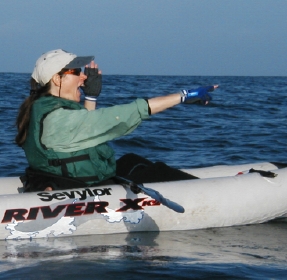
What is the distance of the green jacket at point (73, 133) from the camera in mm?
4695

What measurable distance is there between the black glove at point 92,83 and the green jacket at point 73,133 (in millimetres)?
542

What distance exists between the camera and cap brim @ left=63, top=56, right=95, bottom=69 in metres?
4.93

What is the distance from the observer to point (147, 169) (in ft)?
18.6

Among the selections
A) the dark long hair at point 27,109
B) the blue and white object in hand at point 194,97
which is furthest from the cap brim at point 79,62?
the blue and white object in hand at point 194,97

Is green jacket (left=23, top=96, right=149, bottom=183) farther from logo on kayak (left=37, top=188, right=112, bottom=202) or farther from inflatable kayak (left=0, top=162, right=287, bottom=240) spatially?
inflatable kayak (left=0, top=162, right=287, bottom=240)

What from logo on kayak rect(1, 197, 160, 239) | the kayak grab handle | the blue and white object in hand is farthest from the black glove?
the blue and white object in hand

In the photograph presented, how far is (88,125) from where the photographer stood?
4.79 m

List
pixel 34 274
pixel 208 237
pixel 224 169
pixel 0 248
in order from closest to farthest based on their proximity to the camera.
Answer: pixel 34 274, pixel 0 248, pixel 208 237, pixel 224 169

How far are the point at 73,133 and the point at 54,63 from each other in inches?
19.3

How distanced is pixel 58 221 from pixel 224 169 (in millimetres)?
1835

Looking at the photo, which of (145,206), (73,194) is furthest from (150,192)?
(73,194)

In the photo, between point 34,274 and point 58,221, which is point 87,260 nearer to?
point 34,274

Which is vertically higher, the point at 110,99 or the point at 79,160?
the point at 79,160

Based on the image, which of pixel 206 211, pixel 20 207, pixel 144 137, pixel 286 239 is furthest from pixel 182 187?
pixel 144 137
